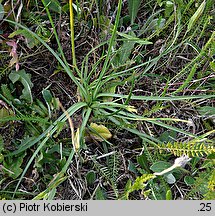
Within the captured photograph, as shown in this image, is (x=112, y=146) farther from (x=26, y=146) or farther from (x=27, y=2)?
(x=27, y=2)

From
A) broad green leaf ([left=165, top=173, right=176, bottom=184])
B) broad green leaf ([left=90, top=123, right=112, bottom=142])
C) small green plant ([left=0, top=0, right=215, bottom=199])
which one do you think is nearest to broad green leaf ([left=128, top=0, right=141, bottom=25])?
small green plant ([left=0, top=0, right=215, bottom=199])

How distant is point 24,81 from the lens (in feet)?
3.96

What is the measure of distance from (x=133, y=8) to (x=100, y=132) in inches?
16.1

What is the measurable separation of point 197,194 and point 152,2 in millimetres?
620

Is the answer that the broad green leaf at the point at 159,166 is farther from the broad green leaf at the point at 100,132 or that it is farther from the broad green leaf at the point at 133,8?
the broad green leaf at the point at 133,8

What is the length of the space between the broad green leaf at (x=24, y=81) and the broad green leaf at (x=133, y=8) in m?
0.37

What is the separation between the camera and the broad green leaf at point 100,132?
1.17 meters

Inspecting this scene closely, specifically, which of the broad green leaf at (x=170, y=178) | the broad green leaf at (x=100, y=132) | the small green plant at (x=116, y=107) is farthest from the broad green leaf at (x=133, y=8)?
the broad green leaf at (x=170, y=178)

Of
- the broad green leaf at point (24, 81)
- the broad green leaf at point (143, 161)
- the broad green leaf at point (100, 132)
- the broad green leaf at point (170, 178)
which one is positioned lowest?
the broad green leaf at point (170, 178)

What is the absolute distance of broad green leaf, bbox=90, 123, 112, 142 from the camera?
1175 millimetres

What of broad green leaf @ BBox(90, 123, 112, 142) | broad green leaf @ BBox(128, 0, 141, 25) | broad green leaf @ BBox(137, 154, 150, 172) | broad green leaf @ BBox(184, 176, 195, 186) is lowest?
broad green leaf @ BBox(184, 176, 195, 186)

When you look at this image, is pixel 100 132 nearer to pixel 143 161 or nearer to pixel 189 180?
pixel 143 161

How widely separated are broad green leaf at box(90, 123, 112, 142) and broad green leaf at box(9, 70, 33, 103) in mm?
201

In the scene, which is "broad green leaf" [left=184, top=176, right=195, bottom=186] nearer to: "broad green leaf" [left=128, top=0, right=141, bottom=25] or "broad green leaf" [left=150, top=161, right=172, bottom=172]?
"broad green leaf" [left=150, top=161, right=172, bottom=172]
